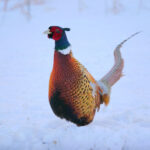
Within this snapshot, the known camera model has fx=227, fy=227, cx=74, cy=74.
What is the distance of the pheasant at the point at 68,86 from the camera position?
77.2 inches

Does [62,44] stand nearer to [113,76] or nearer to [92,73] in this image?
[113,76]

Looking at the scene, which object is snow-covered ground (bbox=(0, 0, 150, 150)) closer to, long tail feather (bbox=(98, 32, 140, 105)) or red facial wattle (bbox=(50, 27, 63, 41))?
long tail feather (bbox=(98, 32, 140, 105))

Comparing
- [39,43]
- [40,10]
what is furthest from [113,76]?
[40,10]

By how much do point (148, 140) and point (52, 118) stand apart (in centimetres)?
125

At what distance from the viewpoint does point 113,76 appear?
251 cm

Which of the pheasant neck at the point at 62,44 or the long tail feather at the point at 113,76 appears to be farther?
the long tail feather at the point at 113,76

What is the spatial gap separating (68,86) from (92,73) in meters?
2.84

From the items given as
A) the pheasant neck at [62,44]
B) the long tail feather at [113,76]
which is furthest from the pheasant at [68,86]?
the long tail feather at [113,76]

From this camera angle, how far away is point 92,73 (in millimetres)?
4852

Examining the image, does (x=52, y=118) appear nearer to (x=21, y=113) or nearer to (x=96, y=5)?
(x=21, y=113)

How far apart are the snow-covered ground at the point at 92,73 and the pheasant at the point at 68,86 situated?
0.28 m

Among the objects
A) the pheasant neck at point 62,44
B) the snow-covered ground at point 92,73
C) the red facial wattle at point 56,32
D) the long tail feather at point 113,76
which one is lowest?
the snow-covered ground at point 92,73

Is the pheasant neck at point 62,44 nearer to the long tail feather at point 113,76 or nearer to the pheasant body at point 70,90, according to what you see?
the pheasant body at point 70,90

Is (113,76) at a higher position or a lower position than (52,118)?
higher
